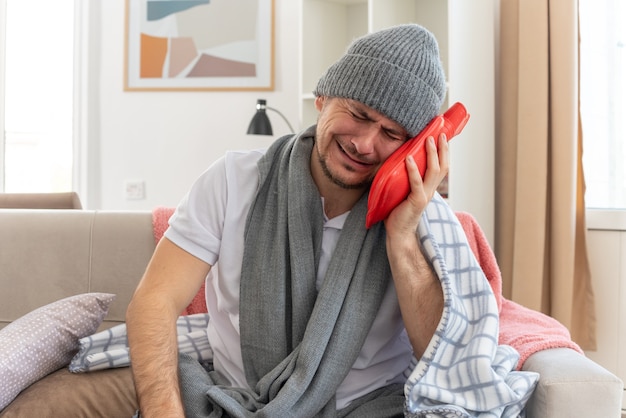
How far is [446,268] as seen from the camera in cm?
146

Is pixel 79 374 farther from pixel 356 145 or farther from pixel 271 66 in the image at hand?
pixel 271 66

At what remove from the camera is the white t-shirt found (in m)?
1.53

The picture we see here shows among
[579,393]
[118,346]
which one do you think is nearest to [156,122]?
[118,346]

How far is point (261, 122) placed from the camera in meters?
3.69

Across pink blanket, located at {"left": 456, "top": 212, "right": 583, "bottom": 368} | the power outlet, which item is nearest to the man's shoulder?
pink blanket, located at {"left": 456, "top": 212, "right": 583, "bottom": 368}

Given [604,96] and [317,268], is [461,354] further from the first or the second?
[604,96]

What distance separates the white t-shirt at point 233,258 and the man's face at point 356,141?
0.32ft

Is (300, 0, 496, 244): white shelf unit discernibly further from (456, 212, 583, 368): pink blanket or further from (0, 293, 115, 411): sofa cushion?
(0, 293, 115, 411): sofa cushion

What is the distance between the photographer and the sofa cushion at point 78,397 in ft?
5.15

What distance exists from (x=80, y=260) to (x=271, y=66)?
7.19 ft

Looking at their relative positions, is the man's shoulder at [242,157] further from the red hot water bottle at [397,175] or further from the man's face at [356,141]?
the red hot water bottle at [397,175]

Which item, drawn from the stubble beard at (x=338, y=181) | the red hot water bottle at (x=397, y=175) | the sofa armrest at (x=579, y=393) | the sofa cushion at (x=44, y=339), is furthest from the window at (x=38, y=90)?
the sofa armrest at (x=579, y=393)

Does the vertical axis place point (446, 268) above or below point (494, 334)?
above

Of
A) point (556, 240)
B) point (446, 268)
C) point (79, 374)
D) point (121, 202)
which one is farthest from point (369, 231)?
point (121, 202)
